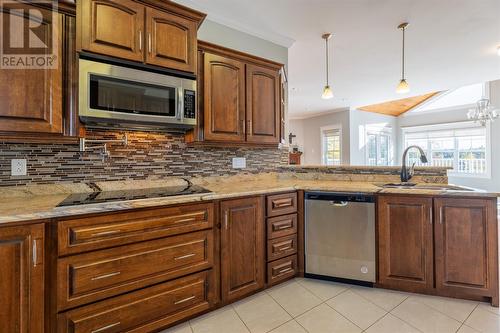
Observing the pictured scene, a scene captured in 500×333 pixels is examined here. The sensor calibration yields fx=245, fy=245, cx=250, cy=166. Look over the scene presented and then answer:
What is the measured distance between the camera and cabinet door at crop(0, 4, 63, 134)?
1375 mm

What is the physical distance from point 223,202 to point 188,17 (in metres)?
1.45

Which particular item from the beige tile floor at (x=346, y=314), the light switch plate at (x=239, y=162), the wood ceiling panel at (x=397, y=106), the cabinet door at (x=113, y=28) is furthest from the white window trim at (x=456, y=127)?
the cabinet door at (x=113, y=28)

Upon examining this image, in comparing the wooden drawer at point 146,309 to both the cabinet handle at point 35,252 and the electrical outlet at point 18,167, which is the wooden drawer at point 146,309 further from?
the electrical outlet at point 18,167

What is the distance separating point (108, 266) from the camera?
1.39 metres

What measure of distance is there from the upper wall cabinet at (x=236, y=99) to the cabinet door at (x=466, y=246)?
1571 mm

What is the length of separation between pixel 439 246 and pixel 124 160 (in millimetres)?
2618

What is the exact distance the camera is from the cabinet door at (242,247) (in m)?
1.84

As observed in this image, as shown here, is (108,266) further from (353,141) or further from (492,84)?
(492,84)

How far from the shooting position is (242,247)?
193 cm

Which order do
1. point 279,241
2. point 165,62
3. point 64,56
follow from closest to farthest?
point 64,56, point 165,62, point 279,241

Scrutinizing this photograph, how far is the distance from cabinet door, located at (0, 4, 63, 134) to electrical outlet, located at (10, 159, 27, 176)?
346 mm

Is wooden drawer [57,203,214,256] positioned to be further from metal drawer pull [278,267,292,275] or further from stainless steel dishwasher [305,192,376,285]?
stainless steel dishwasher [305,192,376,285]

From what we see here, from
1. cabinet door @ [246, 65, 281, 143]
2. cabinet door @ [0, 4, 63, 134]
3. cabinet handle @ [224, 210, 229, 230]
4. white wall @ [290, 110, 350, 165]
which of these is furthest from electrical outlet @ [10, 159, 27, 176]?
white wall @ [290, 110, 350, 165]

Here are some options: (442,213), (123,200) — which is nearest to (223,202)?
(123,200)
